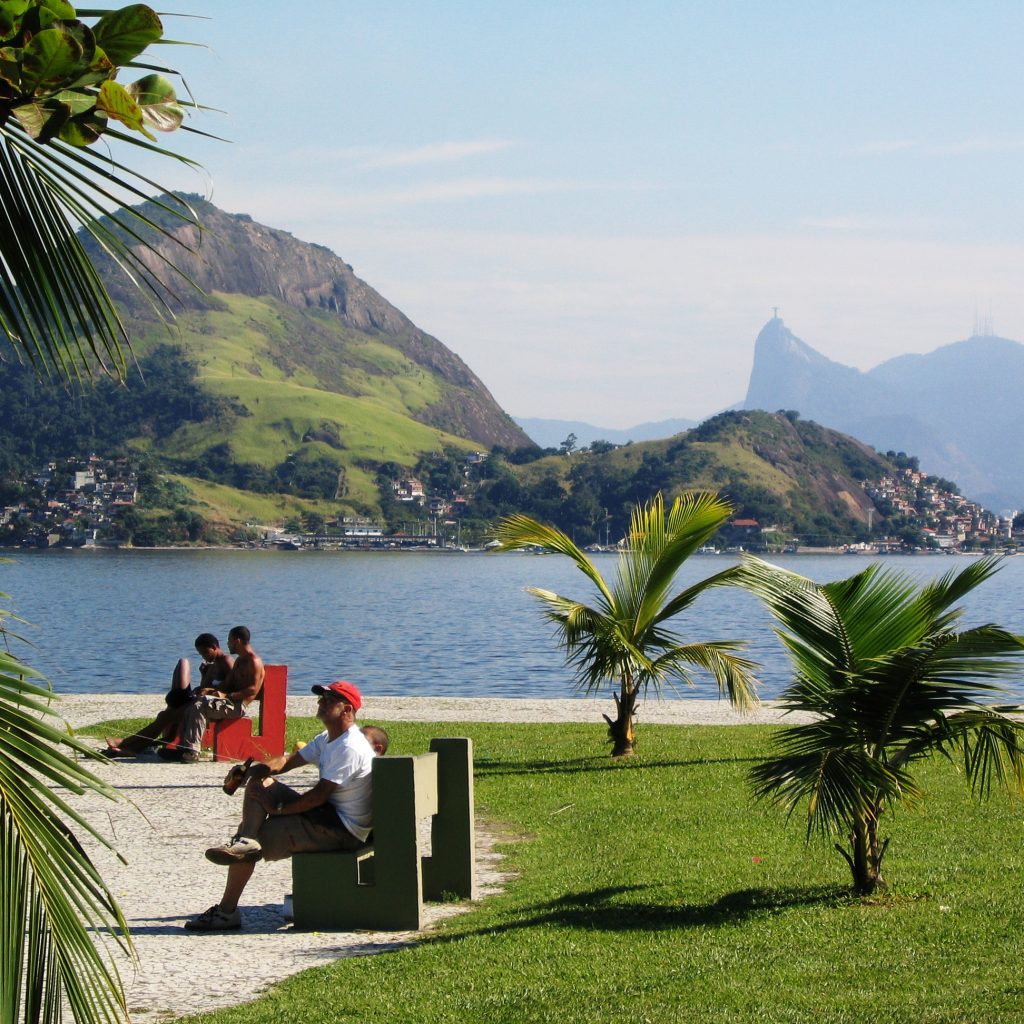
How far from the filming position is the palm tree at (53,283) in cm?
196

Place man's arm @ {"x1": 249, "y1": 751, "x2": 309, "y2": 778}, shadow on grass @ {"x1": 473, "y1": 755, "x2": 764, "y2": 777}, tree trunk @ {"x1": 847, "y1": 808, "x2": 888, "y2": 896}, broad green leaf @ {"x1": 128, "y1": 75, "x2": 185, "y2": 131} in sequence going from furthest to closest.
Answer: shadow on grass @ {"x1": 473, "y1": 755, "x2": 764, "y2": 777}, man's arm @ {"x1": 249, "y1": 751, "x2": 309, "y2": 778}, tree trunk @ {"x1": 847, "y1": 808, "x2": 888, "y2": 896}, broad green leaf @ {"x1": 128, "y1": 75, "x2": 185, "y2": 131}

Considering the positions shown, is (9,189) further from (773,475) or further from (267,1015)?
(773,475)

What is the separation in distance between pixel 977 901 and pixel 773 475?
19454 cm

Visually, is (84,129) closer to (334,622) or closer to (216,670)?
(216,670)

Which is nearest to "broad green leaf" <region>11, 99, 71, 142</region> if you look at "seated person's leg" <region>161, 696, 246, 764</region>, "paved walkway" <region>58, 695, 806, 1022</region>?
"paved walkway" <region>58, 695, 806, 1022</region>

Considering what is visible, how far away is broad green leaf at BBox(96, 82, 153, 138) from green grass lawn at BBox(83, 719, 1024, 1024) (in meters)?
4.16

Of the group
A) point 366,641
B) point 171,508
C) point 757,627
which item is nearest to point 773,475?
point 171,508

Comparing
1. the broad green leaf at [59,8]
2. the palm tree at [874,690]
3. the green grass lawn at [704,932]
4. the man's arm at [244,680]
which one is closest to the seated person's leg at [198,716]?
the man's arm at [244,680]

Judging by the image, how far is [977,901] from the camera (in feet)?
23.4

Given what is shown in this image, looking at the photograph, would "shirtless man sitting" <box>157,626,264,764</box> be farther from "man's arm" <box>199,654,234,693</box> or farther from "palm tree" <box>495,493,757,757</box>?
"palm tree" <box>495,493,757,757</box>

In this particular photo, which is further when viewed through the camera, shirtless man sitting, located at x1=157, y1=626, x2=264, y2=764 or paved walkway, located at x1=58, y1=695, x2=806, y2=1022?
shirtless man sitting, located at x1=157, y1=626, x2=264, y2=764

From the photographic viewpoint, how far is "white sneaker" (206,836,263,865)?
7.14 m

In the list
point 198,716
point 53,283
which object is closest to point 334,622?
point 198,716

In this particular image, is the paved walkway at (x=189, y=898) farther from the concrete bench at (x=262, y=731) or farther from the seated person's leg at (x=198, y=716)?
the concrete bench at (x=262, y=731)
